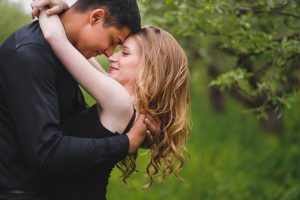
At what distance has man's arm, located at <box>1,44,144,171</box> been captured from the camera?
2.85 metres

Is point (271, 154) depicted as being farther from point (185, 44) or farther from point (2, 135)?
point (2, 135)

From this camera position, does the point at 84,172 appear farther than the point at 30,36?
Yes

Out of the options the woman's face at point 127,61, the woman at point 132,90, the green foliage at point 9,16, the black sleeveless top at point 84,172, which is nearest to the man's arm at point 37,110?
the woman at point 132,90

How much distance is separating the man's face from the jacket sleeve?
1.03 feet

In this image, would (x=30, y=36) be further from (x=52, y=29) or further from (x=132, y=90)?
(x=132, y=90)

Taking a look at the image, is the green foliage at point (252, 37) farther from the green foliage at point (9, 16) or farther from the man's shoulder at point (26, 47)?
the green foliage at point (9, 16)

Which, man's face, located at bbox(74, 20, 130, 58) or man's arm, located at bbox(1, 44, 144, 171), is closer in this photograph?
man's arm, located at bbox(1, 44, 144, 171)

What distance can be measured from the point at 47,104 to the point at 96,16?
601 mm

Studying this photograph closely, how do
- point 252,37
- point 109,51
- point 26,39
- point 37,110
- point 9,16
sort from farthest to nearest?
point 9,16 < point 252,37 < point 109,51 < point 26,39 < point 37,110

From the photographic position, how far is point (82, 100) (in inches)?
140

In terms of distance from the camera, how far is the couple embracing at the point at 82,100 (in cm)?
288

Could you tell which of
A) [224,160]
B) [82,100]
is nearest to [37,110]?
[82,100]

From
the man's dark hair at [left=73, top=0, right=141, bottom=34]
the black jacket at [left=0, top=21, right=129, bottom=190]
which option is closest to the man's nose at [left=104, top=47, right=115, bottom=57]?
the man's dark hair at [left=73, top=0, right=141, bottom=34]

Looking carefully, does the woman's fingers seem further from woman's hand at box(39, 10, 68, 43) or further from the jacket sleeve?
the jacket sleeve
